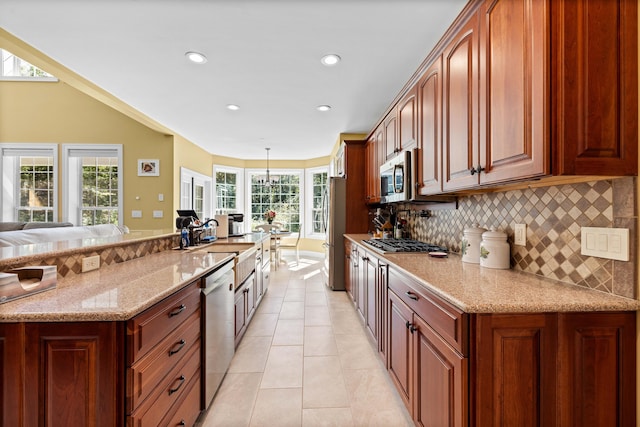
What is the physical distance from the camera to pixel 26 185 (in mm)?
5070

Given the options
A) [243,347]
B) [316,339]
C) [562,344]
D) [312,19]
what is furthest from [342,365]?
[312,19]

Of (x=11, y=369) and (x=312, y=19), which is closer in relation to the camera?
(x=11, y=369)

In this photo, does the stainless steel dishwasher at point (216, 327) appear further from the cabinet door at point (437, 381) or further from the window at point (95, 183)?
the window at point (95, 183)

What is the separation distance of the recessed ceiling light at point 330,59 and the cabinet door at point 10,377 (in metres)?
2.57

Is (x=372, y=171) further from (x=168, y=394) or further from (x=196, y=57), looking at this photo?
(x=168, y=394)

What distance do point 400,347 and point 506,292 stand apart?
80 centimetres

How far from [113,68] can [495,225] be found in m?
3.54

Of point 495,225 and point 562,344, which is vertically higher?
point 495,225

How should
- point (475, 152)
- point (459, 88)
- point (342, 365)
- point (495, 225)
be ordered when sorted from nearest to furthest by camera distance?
point (475, 152), point (459, 88), point (495, 225), point (342, 365)

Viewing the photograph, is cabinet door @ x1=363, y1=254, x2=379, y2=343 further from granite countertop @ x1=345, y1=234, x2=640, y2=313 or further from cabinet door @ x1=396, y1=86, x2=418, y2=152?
cabinet door @ x1=396, y1=86, x2=418, y2=152

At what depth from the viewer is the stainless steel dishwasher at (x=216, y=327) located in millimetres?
1654

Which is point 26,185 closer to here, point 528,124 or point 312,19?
Result: point 312,19

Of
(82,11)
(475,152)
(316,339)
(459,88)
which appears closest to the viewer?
(475,152)

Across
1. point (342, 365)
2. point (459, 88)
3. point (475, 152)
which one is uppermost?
point (459, 88)
